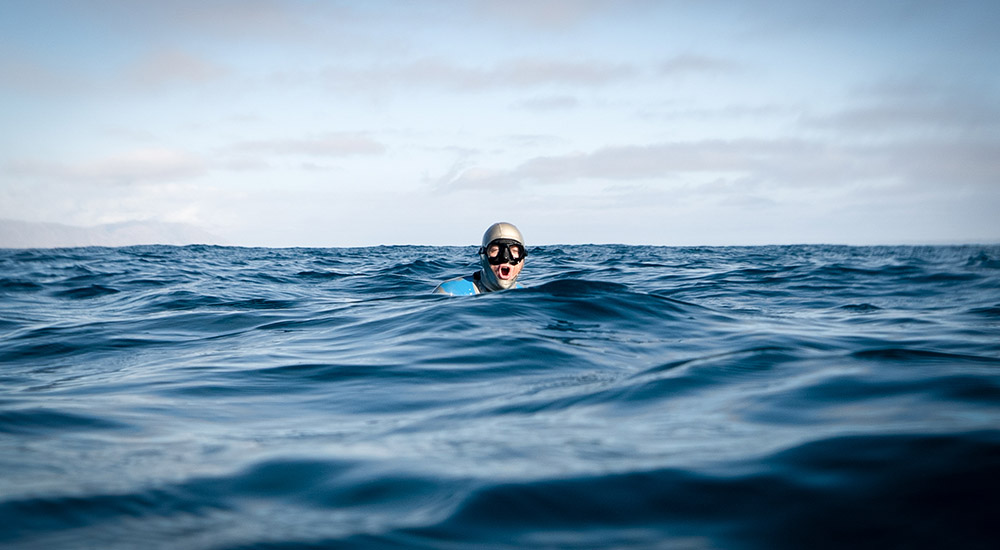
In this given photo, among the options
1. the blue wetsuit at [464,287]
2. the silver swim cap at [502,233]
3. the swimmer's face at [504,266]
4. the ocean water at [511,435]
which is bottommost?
the ocean water at [511,435]

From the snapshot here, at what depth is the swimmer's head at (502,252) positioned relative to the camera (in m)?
8.92

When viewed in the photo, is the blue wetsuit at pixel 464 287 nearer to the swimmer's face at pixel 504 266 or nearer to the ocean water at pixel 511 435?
the swimmer's face at pixel 504 266

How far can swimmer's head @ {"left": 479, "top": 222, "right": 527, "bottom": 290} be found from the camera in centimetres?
892

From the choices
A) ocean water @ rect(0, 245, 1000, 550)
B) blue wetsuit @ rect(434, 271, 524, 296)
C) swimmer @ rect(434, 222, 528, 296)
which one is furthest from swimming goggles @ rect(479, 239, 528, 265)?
ocean water @ rect(0, 245, 1000, 550)

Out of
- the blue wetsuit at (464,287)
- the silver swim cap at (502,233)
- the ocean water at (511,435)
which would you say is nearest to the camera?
the ocean water at (511,435)

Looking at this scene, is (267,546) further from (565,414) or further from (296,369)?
(296,369)

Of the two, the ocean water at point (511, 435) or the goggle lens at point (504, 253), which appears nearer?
the ocean water at point (511, 435)

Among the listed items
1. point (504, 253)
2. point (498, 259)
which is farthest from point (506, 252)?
point (498, 259)

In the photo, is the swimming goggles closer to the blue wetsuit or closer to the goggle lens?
the goggle lens

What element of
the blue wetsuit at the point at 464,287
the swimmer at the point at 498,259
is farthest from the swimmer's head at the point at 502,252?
the blue wetsuit at the point at 464,287

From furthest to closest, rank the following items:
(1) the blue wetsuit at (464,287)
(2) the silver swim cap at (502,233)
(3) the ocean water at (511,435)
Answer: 1. (1) the blue wetsuit at (464,287)
2. (2) the silver swim cap at (502,233)
3. (3) the ocean water at (511,435)

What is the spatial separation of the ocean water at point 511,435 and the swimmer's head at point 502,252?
144 centimetres

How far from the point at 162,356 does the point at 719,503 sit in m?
5.74

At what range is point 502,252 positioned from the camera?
8.95 m
